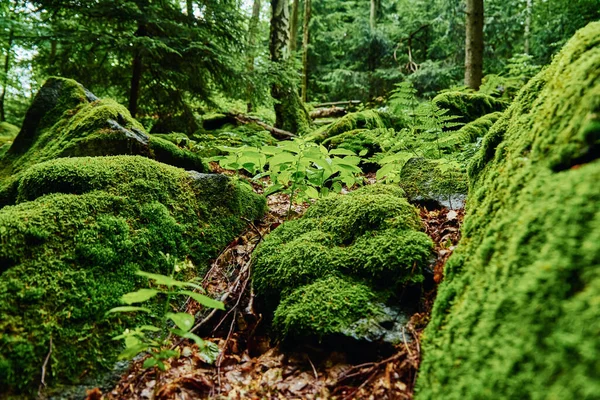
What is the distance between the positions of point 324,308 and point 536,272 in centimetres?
127

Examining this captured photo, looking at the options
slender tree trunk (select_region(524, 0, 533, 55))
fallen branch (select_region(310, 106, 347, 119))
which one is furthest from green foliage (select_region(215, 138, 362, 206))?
slender tree trunk (select_region(524, 0, 533, 55))

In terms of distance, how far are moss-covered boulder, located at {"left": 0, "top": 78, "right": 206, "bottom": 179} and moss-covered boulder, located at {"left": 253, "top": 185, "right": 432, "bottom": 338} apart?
7.49 ft

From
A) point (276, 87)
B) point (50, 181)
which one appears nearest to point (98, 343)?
point (50, 181)

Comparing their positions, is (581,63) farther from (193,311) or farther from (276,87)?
(276,87)

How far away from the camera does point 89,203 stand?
8.37 feet

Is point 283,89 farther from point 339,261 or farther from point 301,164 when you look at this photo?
point 339,261

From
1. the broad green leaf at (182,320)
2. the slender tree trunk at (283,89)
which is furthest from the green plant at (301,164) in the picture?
the slender tree trunk at (283,89)

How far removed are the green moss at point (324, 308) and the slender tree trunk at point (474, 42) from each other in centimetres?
816

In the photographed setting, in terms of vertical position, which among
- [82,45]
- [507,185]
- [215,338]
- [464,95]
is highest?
[82,45]

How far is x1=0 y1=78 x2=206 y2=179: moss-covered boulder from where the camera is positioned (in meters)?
4.00

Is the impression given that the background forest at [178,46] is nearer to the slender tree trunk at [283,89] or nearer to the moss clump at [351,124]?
the slender tree trunk at [283,89]

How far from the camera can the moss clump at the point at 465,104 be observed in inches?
286

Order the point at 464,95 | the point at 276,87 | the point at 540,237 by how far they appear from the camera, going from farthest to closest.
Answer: the point at 276,87 → the point at 464,95 → the point at 540,237

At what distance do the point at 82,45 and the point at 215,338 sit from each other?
735 cm
